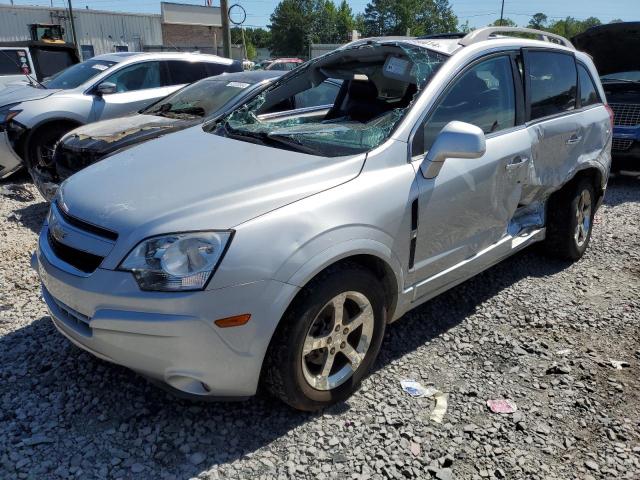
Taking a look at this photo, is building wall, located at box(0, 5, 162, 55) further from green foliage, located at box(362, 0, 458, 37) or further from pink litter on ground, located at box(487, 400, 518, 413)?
Answer: green foliage, located at box(362, 0, 458, 37)

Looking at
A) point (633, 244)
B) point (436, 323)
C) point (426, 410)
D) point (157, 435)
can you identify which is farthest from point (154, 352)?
point (633, 244)

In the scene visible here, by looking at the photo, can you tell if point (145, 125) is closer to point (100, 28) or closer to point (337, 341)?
point (337, 341)

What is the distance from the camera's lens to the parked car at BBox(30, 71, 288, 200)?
503 centimetres

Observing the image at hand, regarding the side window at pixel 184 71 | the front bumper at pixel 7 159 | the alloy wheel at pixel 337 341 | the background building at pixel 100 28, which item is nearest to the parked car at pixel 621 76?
the side window at pixel 184 71

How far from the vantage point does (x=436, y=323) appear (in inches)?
142

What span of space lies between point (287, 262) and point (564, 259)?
3241 mm

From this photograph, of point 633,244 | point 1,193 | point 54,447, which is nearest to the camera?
point 54,447

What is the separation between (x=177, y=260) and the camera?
2.17 meters

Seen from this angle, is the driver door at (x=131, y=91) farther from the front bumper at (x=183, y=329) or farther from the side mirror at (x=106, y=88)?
the front bumper at (x=183, y=329)

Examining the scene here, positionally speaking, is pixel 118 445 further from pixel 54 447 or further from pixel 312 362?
pixel 312 362

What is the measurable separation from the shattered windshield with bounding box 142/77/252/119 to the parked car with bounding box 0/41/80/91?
5829 millimetres

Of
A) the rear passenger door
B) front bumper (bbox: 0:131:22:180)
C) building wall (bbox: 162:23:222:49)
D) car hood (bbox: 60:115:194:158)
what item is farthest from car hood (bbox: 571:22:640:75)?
building wall (bbox: 162:23:222:49)

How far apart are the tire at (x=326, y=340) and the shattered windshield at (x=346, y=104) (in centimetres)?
71

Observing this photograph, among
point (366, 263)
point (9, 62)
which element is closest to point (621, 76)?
point (366, 263)
